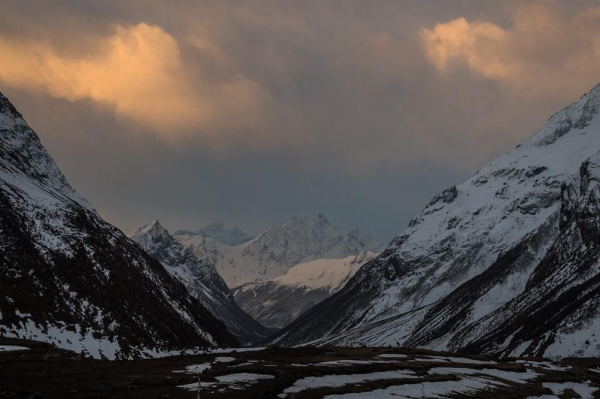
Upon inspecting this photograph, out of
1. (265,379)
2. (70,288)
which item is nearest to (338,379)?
(265,379)

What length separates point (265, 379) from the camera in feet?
239

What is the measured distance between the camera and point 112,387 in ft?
193

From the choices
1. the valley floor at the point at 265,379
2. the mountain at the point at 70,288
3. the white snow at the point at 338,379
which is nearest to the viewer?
the valley floor at the point at 265,379

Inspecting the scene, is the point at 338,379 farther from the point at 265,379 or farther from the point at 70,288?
the point at 70,288

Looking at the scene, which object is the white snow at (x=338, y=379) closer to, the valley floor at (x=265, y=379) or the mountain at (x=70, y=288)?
the valley floor at (x=265, y=379)

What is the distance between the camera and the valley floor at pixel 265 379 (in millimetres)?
58469

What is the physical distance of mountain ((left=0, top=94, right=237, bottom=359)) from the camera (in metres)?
113

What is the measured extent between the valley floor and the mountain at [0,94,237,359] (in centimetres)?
2511

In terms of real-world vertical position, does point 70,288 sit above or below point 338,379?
above

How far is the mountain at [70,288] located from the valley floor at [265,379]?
25105 mm

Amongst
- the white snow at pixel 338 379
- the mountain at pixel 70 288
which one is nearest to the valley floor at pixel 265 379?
the white snow at pixel 338 379

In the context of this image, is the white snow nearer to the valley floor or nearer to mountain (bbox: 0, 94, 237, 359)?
the valley floor

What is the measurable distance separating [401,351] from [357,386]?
6578 centimetres

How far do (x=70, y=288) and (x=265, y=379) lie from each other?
85598mm
